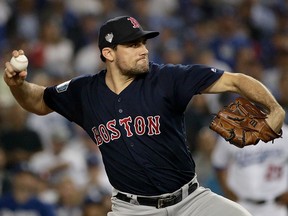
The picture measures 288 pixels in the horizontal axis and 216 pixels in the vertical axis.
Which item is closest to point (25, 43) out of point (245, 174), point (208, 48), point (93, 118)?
point (208, 48)

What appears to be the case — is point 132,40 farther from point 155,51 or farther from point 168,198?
point 155,51

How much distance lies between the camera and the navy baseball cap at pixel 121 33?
5.48 meters

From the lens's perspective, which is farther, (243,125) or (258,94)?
(243,125)

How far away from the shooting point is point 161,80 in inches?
213

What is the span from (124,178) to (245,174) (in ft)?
7.49

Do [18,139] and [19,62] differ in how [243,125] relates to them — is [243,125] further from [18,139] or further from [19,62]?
[18,139]

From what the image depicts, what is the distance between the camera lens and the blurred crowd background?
877 cm

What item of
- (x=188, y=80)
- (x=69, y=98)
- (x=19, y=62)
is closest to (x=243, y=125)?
(x=188, y=80)

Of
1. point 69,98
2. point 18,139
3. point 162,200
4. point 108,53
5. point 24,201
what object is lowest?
point 24,201

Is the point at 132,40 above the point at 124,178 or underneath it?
above

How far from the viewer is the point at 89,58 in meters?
11.7

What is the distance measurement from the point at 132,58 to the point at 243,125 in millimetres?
859

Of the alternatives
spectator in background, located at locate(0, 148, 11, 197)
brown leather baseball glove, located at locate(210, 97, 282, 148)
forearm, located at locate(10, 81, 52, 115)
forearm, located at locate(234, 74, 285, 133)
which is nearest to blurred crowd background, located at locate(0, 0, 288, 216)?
spectator in background, located at locate(0, 148, 11, 197)

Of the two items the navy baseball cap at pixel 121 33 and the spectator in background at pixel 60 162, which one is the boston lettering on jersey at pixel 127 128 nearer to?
the navy baseball cap at pixel 121 33
